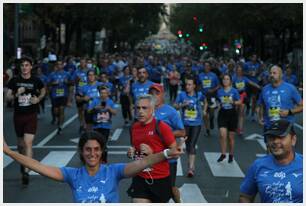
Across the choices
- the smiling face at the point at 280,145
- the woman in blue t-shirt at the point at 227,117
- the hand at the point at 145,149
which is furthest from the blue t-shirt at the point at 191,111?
the smiling face at the point at 280,145

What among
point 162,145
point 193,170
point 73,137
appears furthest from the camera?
point 73,137

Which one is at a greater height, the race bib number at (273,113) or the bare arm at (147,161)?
the bare arm at (147,161)

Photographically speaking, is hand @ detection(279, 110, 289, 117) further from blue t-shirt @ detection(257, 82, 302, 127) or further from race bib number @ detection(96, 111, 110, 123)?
race bib number @ detection(96, 111, 110, 123)

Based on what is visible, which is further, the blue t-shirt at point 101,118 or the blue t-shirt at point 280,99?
the blue t-shirt at point 101,118

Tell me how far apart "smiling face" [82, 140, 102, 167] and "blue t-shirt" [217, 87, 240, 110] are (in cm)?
778

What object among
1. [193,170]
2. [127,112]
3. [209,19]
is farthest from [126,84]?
[209,19]

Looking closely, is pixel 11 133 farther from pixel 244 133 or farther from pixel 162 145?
pixel 162 145

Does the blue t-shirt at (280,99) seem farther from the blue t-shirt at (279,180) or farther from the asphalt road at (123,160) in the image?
the blue t-shirt at (279,180)

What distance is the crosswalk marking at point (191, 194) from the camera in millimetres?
9078

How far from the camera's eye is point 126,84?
19891mm

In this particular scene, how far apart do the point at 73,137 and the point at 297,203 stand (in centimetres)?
1188

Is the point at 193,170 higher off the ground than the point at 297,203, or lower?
lower

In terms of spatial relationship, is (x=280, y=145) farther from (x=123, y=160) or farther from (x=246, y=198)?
(x=123, y=160)

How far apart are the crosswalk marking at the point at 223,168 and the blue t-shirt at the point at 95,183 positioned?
20.2 feet
